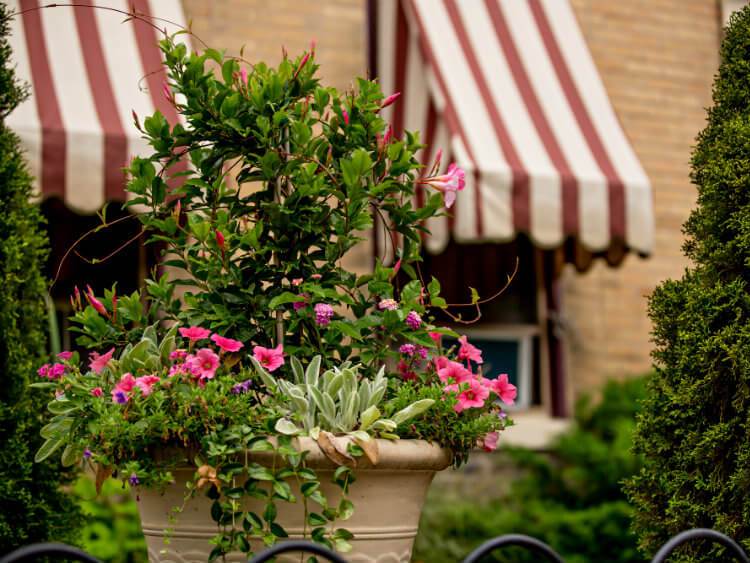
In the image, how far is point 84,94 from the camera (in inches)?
191

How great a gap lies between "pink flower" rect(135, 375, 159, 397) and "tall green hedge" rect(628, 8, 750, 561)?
1.39m

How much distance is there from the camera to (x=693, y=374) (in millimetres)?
2676

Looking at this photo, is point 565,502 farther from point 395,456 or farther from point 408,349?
point 395,456

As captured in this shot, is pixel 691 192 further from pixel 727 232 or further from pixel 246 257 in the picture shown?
pixel 246 257

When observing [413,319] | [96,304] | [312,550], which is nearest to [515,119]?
[413,319]

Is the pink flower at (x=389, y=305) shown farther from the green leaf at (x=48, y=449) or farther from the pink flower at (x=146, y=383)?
the green leaf at (x=48, y=449)

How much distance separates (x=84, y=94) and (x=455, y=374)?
3.11 m

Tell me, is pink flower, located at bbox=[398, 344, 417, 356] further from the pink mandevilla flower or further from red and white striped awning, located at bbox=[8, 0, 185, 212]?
red and white striped awning, located at bbox=[8, 0, 185, 212]

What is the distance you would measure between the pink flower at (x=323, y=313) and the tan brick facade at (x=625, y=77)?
395cm

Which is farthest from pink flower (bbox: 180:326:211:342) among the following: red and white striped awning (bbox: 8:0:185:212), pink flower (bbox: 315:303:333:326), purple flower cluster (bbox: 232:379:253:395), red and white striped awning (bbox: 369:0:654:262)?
red and white striped awning (bbox: 369:0:654:262)

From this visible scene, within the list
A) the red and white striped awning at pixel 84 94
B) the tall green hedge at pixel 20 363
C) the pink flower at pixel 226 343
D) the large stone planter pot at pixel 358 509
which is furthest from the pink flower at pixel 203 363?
the red and white striped awning at pixel 84 94

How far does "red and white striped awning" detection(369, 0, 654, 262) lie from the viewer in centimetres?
520

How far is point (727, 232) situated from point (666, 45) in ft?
15.6

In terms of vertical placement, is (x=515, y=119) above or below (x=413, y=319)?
above
